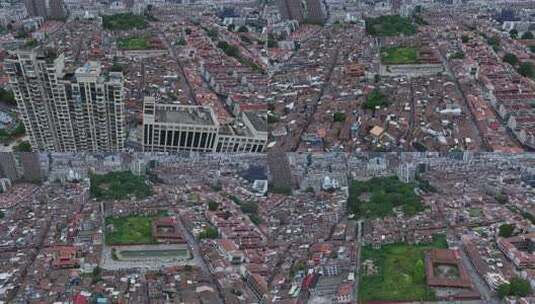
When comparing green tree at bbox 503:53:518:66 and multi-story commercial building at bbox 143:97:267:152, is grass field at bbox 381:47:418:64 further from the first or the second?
multi-story commercial building at bbox 143:97:267:152

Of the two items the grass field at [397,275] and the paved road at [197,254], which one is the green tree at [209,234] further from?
the grass field at [397,275]

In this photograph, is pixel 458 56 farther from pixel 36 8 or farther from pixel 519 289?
pixel 36 8

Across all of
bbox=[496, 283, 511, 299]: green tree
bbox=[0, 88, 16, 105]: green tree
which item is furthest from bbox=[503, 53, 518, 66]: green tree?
bbox=[0, 88, 16, 105]: green tree

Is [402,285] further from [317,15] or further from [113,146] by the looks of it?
[317,15]

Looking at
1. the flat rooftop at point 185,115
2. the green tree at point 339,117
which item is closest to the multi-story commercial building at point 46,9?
the flat rooftop at point 185,115

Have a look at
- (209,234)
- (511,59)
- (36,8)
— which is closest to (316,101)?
(511,59)

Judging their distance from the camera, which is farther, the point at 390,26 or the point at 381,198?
the point at 390,26

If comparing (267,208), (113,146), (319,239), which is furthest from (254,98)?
(319,239)
